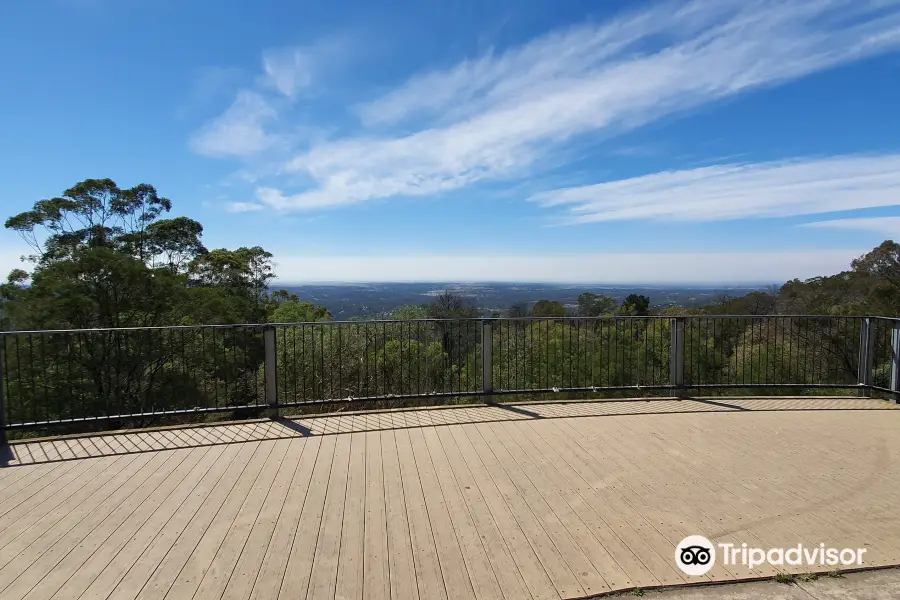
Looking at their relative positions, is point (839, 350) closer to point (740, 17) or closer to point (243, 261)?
point (740, 17)

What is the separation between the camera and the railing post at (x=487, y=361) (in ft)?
16.9

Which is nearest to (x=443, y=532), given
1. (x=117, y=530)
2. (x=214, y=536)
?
(x=214, y=536)

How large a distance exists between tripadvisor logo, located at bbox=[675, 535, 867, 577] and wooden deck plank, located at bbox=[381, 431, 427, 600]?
1297mm

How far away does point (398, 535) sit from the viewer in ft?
8.04

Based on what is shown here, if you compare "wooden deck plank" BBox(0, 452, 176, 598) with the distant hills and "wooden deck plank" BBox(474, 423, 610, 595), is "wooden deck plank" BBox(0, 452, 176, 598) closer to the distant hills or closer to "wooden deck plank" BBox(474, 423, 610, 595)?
"wooden deck plank" BBox(474, 423, 610, 595)

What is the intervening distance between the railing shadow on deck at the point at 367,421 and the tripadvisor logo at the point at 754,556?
92.9 inches

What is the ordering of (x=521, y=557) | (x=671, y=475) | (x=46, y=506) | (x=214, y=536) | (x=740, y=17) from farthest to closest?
(x=740, y=17) → (x=671, y=475) → (x=46, y=506) → (x=214, y=536) → (x=521, y=557)

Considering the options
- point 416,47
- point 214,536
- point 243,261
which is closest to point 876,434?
point 214,536

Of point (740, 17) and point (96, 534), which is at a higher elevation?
point (740, 17)

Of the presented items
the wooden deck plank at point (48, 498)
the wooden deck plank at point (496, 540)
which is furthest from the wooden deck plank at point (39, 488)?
the wooden deck plank at point (496, 540)

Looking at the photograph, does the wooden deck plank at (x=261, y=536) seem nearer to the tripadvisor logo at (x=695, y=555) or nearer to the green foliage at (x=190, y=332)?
→ the tripadvisor logo at (x=695, y=555)

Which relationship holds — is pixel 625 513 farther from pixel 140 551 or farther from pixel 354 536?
pixel 140 551

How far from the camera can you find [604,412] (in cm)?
485

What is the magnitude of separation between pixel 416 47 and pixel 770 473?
7752 millimetres
